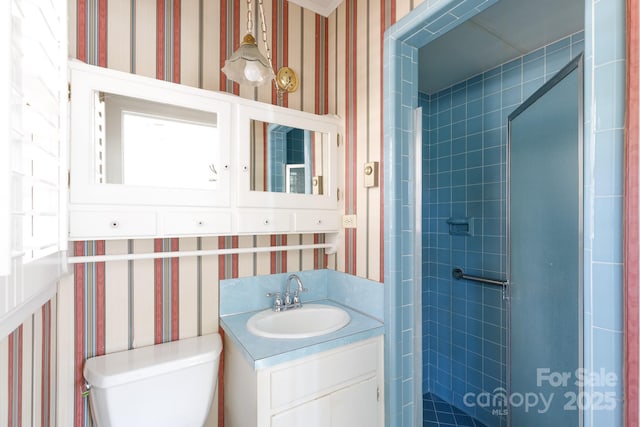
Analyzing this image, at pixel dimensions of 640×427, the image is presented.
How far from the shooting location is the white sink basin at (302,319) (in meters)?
1.45

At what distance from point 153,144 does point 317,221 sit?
0.81 m

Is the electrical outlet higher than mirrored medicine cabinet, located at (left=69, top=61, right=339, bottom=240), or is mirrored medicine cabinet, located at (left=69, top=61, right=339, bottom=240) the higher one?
mirrored medicine cabinet, located at (left=69, top=61, right=339, bottom=240)

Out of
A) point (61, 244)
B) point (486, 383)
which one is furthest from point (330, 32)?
point (486, 383)

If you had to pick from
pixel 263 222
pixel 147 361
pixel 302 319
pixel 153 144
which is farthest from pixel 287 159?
pixel 147 361

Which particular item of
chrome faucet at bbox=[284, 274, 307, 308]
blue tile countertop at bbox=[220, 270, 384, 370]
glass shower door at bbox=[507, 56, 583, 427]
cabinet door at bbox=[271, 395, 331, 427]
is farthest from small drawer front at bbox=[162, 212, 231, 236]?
glass shower door at bbox=[507, 56, 583, 427]

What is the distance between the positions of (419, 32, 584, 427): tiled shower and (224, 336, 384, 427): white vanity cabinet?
1.10 metres

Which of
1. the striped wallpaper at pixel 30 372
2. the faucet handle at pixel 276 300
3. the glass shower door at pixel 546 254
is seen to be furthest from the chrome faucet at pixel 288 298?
the glass shower door at pixel 546 254

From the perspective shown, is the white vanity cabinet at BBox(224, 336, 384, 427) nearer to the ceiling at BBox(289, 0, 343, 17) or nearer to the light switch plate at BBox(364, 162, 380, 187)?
the light switch plate at BBox(364, 162, 380, 187)

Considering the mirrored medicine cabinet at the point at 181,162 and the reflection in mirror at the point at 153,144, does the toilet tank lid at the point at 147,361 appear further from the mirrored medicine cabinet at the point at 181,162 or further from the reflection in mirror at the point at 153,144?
the reflection in mirror at the point at 153,144

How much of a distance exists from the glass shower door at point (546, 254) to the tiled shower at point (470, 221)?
423 mm

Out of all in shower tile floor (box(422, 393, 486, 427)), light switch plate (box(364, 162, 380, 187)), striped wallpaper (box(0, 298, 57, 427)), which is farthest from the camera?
shower tile floor (box(422, 393, 486, 427))

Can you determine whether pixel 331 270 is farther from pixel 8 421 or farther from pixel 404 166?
pixel 8 421

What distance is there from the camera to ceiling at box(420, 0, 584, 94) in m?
1.47

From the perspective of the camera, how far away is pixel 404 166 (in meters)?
1.39
